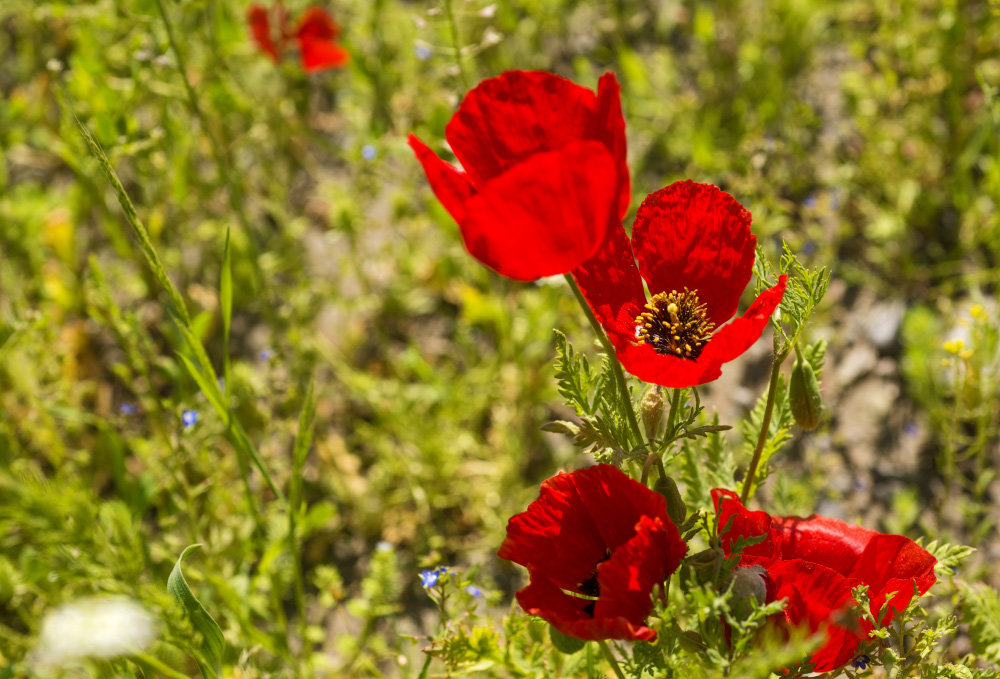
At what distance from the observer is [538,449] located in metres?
2.66

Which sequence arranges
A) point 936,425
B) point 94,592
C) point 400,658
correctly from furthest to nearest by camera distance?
1. point 936,425
2. point 94,592
3. point 400,658

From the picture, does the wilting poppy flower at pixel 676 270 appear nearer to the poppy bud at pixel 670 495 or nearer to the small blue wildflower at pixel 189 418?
the poppy bud at pixel 670 495

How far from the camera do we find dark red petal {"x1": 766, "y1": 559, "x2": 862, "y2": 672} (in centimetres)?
107

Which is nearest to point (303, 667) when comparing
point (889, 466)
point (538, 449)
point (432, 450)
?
point (432, 450)

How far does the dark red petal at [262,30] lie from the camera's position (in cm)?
286

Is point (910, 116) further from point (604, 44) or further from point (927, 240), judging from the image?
point (604, 44)

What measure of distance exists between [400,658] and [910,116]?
2.52m

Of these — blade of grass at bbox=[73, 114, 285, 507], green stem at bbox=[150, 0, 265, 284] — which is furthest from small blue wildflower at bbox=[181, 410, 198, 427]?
green stem at bbox=[150, 0, 265, 284]

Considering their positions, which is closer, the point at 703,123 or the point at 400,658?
the point at 400,658

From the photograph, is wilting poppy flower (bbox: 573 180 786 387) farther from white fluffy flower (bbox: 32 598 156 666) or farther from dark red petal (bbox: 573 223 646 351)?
white fluffy flower (bbox: 32 598 156 666)

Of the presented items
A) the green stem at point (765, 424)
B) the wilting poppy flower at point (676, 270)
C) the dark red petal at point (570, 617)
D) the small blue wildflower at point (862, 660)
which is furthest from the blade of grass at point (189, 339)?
the small blue wildflower at point (862, 660)

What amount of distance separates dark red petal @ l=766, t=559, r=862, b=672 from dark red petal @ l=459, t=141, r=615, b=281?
19.4 inches

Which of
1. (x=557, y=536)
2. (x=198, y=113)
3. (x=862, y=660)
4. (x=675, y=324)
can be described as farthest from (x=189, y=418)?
(x=862, y=660)

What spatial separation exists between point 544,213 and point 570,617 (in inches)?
20.9
